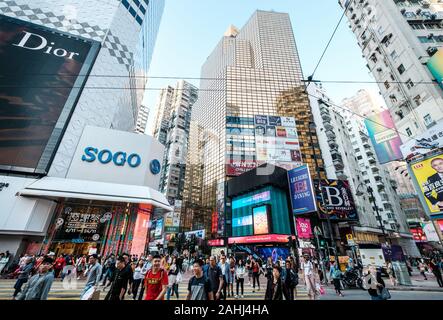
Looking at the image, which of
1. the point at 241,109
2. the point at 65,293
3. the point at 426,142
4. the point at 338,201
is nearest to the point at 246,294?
the point at 65,293

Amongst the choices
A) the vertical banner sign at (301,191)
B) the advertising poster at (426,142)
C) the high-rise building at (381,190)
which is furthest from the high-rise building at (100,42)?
the high-rise building at (381,190)

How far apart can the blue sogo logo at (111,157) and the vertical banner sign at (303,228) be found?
27822 millimetres

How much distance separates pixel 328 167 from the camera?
49.6 meters

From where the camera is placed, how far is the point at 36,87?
14641 millimetres

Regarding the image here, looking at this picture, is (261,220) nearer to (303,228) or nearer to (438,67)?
(303,228)

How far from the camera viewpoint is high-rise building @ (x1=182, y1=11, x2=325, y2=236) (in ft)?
171

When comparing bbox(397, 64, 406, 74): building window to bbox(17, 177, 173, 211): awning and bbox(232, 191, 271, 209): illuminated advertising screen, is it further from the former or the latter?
bbox(17, 177, 173, 211): awning

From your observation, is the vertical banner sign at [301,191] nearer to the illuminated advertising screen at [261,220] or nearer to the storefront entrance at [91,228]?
the illuminated advertising screen at [261,220]

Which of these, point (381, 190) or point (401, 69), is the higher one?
point (401, 69)

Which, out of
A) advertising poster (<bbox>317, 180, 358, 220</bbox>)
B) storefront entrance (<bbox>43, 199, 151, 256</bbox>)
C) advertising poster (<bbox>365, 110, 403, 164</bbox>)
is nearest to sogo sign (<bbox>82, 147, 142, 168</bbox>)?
storefront entrance (<bbox>43, 199, 151, 256</bbox>)

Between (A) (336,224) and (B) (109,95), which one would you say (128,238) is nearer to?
(B) (109,95)

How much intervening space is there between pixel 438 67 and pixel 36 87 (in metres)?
35.8
